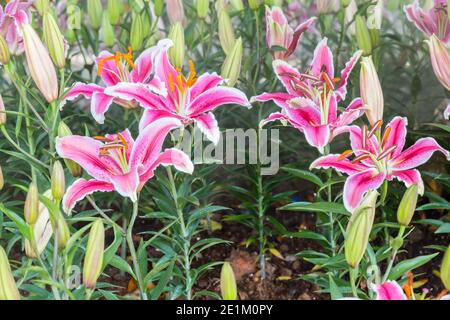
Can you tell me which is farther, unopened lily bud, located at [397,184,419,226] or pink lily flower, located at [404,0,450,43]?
pink lily flower, located at [404,0,450,43]

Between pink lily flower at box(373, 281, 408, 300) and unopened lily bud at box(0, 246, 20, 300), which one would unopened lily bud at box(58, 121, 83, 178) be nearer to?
unopened lily bud at box(0, 246, 20, 300)

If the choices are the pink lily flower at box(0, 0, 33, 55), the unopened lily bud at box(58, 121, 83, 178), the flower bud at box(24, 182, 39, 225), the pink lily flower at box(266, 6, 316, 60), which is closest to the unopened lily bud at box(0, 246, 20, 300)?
the flower bud at box(24, 182, 39, 225)

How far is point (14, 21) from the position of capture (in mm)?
1107

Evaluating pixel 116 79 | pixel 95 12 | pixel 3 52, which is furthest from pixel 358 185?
pixel 95 12

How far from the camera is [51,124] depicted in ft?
3.30

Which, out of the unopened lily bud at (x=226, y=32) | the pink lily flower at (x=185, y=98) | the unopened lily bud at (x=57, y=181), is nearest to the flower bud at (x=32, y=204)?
the unopened lily bud at (x=57, y=181)

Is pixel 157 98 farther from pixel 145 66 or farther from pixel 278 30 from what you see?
pixel 278 30

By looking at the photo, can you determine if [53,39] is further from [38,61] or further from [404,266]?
[404,266]

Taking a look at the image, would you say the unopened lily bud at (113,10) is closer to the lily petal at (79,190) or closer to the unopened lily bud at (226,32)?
the unopened lily bud at (226,32)

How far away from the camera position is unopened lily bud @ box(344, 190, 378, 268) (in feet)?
2.76

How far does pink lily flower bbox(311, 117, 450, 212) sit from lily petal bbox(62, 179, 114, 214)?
26cm

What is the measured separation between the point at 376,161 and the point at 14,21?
1.81ft

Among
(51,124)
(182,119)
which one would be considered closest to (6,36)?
(51,124)

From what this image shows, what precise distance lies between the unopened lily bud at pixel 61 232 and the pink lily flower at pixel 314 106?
293 mm
